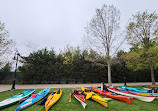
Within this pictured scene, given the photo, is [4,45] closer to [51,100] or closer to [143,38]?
[51,100]

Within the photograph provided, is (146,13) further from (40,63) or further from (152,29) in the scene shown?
(40,63)

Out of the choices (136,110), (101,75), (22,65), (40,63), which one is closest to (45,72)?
(40,63)

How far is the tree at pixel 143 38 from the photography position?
10.9 metres

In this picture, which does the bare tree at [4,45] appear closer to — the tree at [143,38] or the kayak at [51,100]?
the kayak at [51,100]

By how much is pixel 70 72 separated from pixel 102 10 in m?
10.5

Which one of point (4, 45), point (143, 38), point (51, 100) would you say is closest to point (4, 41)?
point (4, 45)

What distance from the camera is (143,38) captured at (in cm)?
1161

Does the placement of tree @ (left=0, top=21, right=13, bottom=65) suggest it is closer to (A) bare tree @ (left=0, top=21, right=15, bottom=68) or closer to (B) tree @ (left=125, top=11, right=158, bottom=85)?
(A) bare tree @ (left=0, top=21, right=15, bottom=68)

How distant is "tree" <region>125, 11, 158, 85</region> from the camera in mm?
10866

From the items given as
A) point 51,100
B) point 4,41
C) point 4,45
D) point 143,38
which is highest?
point 143,38

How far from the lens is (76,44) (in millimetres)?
18578

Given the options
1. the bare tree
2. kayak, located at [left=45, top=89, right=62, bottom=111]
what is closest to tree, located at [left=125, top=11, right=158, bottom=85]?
kayak, located at [left=45, top=89, right=62, bottom=111]

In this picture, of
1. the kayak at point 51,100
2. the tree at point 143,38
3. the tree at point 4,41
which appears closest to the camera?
the kayak at point 51,100

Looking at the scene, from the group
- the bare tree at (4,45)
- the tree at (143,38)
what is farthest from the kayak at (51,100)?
the tree at (143,38)
